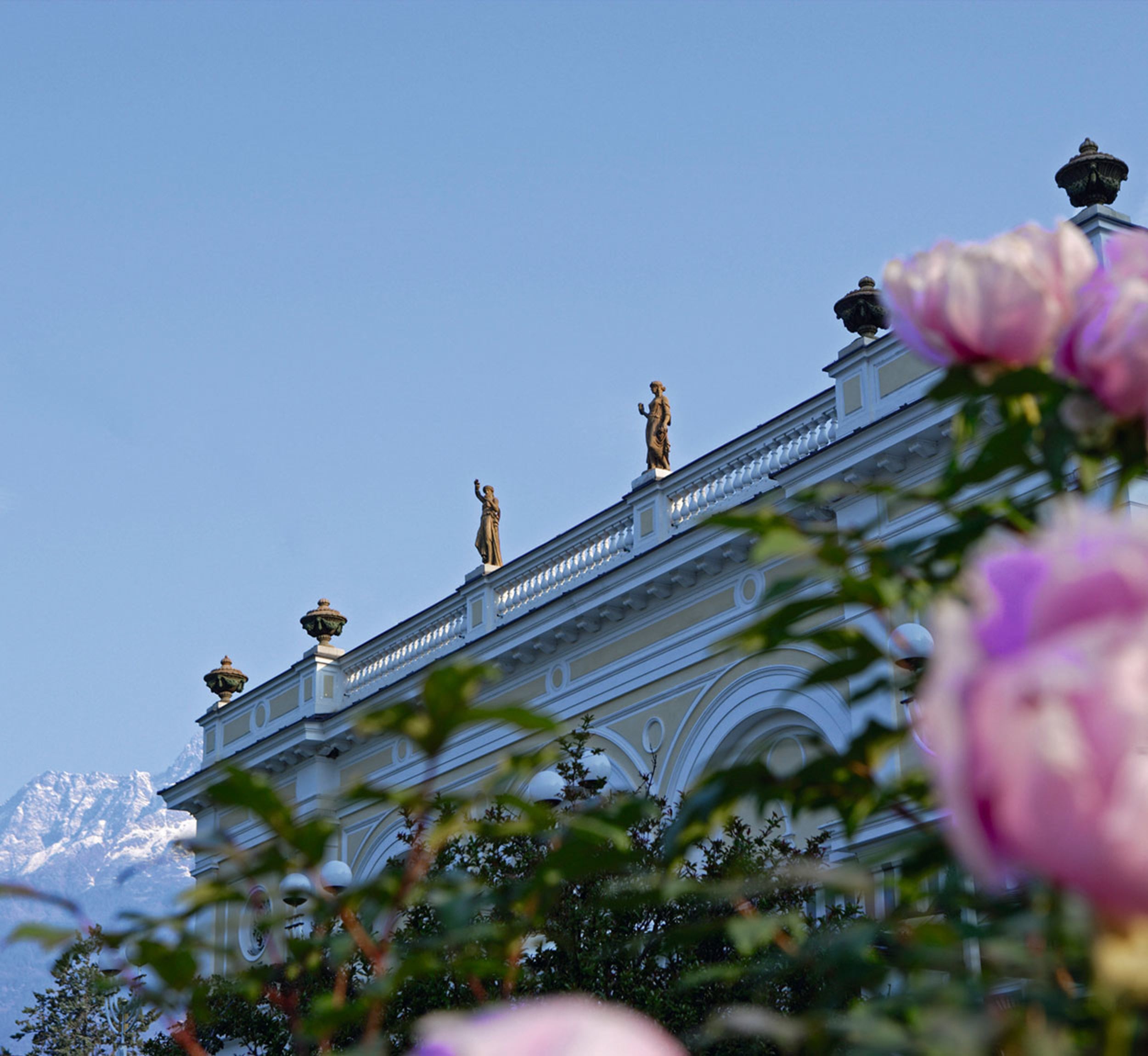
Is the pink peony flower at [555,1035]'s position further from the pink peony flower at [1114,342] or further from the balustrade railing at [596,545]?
the balustrade railing at [596,545]

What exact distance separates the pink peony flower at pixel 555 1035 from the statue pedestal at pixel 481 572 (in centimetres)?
2128

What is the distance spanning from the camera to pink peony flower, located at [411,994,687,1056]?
2.67 ft

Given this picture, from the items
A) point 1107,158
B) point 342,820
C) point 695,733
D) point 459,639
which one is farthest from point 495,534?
point 1107,158

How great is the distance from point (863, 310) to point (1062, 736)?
16.6 m

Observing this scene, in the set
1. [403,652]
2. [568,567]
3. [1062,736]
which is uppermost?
[403,652]

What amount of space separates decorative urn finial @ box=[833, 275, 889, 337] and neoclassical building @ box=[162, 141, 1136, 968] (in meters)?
0.02

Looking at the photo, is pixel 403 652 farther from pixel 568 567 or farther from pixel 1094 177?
pixel 1094 177

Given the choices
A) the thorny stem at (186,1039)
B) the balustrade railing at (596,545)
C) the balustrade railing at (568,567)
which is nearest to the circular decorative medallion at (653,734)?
the balustrade railing at (596,545)

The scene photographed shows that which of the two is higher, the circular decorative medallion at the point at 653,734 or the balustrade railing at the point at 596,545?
the balustrade railing at the point at 596,545

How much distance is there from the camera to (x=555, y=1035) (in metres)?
0.82

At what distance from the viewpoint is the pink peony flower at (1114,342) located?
63.0 inches

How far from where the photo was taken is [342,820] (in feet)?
76.9

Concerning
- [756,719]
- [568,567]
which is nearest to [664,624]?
[756,719]

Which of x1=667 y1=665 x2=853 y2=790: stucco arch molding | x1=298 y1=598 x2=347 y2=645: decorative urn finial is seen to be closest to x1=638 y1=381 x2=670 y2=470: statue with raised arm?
x1=667 y1=665 x2=853 y2=790: stucco arch molding
